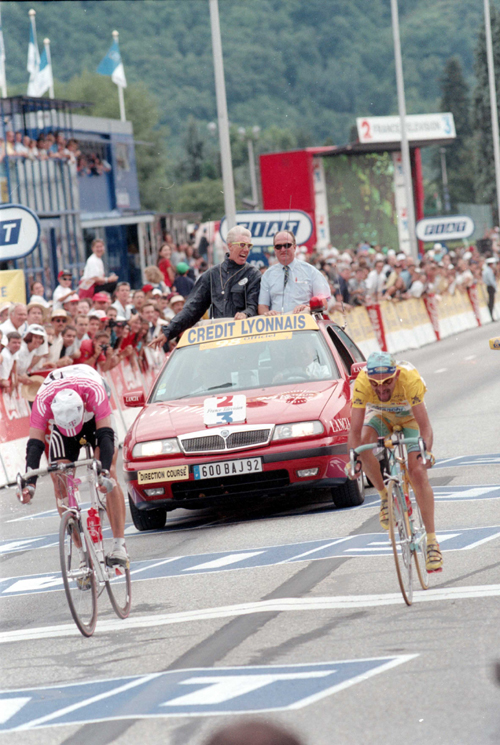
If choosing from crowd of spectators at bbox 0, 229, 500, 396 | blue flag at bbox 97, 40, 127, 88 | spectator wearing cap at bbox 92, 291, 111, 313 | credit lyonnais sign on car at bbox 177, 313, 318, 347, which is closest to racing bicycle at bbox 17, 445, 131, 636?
crowd of spectators at bbox 0, 229, 500, 396

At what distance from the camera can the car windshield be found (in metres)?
11.7

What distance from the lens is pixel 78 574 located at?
7.30 m

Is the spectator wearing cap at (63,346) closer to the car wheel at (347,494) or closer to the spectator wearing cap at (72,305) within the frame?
the spectator wearing cap at (72,305)

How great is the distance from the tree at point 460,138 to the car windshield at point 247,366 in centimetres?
11175

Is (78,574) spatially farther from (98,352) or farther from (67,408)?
(98,352)

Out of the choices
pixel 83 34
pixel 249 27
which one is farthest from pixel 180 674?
pixel 83 34

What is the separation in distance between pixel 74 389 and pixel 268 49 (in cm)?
8053

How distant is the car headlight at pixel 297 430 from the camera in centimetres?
1072

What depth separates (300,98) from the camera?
154 meters

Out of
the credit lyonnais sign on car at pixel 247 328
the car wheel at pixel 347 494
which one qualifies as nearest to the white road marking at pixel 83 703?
the car wheel at pixel 347 494

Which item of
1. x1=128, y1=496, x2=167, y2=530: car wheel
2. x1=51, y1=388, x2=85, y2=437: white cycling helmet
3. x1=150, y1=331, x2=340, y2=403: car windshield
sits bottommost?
x1=128, y1=496, x2=167, y2=530: car wheel

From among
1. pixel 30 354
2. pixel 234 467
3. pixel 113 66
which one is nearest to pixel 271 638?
pixel 234 467

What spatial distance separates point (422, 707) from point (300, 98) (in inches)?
5983

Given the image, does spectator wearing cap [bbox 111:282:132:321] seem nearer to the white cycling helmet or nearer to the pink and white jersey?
the pink and white jersey
